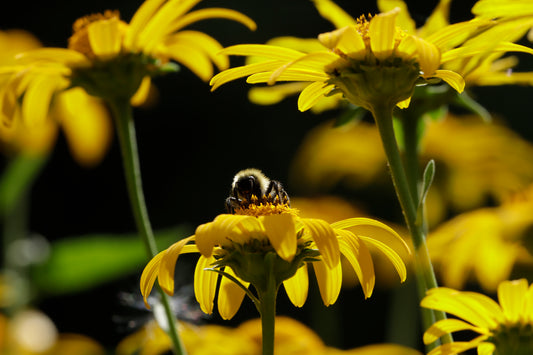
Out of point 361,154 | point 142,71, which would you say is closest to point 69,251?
point 142,71

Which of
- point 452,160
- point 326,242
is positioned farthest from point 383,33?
point 452,160

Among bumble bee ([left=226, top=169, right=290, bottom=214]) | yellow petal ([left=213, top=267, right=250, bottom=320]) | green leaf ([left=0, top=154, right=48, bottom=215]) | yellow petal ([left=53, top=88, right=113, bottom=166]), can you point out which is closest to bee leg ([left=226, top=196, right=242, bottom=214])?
bumble bee ([left=226, top=169, right=290, bottom=214])

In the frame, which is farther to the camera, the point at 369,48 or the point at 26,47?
the point at 26,47

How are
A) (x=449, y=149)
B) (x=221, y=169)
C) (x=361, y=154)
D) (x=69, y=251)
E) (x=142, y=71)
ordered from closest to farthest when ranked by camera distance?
(x=142, y=71)
(x=69, y=251)
(x=449, y=149)
(x=361, y=154)
(x=221, y=169)

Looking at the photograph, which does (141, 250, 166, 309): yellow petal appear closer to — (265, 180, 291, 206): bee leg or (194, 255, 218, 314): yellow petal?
(194, 255, 218, 314): yellow petal

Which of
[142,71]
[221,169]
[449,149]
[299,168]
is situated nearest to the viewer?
[142,71]

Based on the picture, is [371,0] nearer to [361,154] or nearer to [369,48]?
[361,154]
